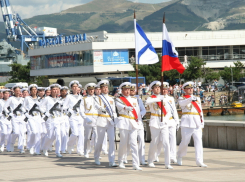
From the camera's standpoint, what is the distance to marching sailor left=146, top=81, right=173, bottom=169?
1138 centimetres

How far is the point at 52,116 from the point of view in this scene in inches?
583

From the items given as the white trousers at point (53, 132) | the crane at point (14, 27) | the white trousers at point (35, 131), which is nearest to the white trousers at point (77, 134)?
the white trousers at point (53, 132)

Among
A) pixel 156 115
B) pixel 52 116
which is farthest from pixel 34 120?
pixel 156 115

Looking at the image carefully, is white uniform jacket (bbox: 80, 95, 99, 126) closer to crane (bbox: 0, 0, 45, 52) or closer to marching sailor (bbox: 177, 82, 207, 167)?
marching sailor (bbox: 177, 82, 207, 167)

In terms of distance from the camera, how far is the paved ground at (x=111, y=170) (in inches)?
385

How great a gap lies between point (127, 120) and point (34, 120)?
15.9 ft

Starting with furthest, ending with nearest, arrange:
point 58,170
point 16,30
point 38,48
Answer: point 16,30 < point 38,48 < point 58,170

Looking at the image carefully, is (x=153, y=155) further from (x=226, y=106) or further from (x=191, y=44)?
(x=191, y=44)

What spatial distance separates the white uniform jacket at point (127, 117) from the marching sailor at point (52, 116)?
11.8 ft

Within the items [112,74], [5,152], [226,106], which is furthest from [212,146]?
[112,74]

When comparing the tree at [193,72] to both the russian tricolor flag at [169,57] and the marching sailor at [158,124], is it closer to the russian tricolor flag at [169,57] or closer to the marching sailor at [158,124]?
the russian tricolor flag at [169,57]

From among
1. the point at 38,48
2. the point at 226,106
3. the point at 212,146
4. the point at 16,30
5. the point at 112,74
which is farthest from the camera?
the point at 16,30

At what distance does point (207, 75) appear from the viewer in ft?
201

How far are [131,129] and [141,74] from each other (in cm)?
5200
